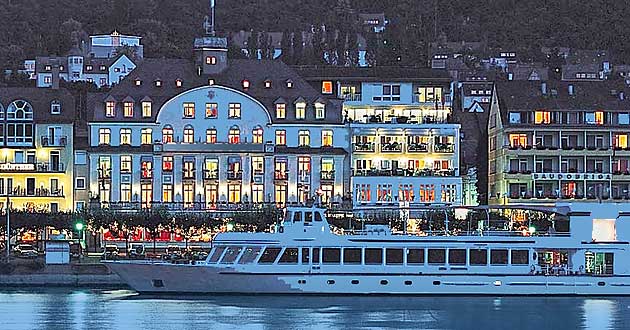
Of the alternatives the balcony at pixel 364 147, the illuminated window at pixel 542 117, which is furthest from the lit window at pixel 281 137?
the illuminated window at pixel 542 117

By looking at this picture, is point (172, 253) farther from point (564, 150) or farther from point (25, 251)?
point (564, 150)

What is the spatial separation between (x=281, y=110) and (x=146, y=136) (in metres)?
8.28

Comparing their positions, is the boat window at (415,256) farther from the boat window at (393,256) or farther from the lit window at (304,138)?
the lit window at (304,138)

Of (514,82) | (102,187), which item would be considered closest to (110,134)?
(102,187)

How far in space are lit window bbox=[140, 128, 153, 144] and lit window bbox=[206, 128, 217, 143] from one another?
3363mm

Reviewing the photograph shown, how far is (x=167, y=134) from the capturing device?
375 feet

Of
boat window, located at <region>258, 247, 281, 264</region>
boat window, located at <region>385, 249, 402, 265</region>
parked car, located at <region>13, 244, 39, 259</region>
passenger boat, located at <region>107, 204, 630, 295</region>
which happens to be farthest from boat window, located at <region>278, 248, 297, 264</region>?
parked car, located at <region>13, 244, 39, 259</region>

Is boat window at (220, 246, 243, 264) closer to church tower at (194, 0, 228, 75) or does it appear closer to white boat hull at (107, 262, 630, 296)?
white boat hull at (107, 262, 630, 296)

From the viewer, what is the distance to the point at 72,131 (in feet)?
381

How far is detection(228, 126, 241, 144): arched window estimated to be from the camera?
114750mm

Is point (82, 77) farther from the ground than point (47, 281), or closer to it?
farther from the ground

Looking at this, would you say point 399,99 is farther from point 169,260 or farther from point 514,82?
point 169,260

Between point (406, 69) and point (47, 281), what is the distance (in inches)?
1424

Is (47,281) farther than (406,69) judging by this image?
No
